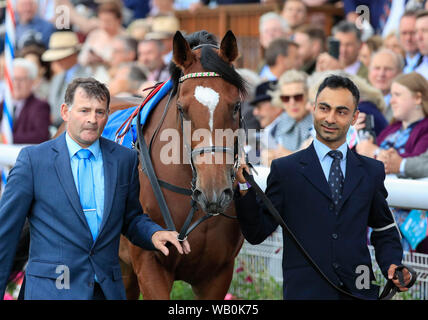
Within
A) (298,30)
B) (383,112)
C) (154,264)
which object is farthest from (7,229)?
(298,30)

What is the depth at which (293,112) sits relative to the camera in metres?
6.89

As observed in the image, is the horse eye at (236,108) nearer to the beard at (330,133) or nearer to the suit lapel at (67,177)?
the beard at (330,133)

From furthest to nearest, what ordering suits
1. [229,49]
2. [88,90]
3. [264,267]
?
[264,267] < [229,49] < [88,90]

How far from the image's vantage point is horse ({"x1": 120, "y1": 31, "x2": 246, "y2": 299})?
365 centimetres

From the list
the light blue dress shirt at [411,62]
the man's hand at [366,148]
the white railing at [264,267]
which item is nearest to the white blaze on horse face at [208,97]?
the man's hand at [366,148]

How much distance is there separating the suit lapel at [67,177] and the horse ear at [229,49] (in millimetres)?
1082

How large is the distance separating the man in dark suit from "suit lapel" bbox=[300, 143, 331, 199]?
19.6 ft

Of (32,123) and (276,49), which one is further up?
(276,49)

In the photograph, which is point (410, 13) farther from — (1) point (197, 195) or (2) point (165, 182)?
(1) point (197, 195)

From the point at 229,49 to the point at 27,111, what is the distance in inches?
239

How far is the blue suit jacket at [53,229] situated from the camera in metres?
3.39

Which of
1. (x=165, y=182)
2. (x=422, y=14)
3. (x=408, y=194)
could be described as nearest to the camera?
(x=165, y=182)

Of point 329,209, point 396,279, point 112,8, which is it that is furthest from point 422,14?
point 112,8
